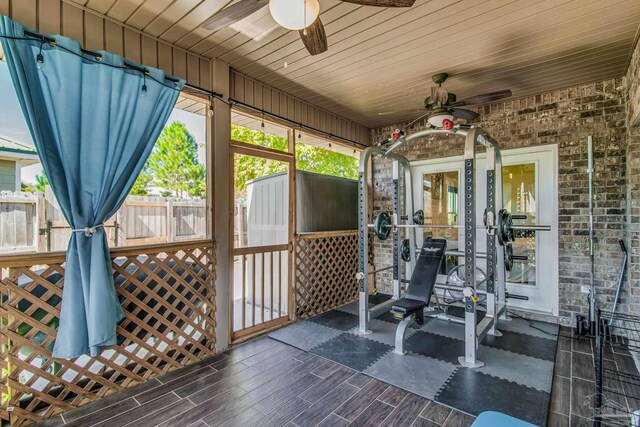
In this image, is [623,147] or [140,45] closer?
[140,45]

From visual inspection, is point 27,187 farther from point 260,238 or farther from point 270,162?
point 270,162

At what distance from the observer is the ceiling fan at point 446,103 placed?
3.23m

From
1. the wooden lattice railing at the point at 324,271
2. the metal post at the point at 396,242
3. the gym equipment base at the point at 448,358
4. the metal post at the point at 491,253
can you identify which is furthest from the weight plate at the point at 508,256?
the wooden lattice railing at the point at 324,271

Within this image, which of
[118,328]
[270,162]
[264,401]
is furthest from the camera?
[270,162]

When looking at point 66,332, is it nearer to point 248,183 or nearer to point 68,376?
point 68,376

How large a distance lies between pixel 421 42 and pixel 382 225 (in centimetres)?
206

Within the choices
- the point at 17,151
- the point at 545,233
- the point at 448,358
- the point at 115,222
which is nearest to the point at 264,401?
the point at 448,358

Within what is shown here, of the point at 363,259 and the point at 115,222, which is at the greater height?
the point at 115,222

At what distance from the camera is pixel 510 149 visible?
4316mm

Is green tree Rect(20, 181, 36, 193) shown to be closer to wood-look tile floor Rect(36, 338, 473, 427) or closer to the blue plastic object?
wood-look tile floor Rect(36, 338, 473, 427)

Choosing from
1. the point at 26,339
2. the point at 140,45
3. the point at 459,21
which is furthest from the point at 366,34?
the point at 26,339

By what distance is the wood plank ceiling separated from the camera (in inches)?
96.0

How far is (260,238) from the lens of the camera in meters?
3.89

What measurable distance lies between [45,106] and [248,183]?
6.51 feet
